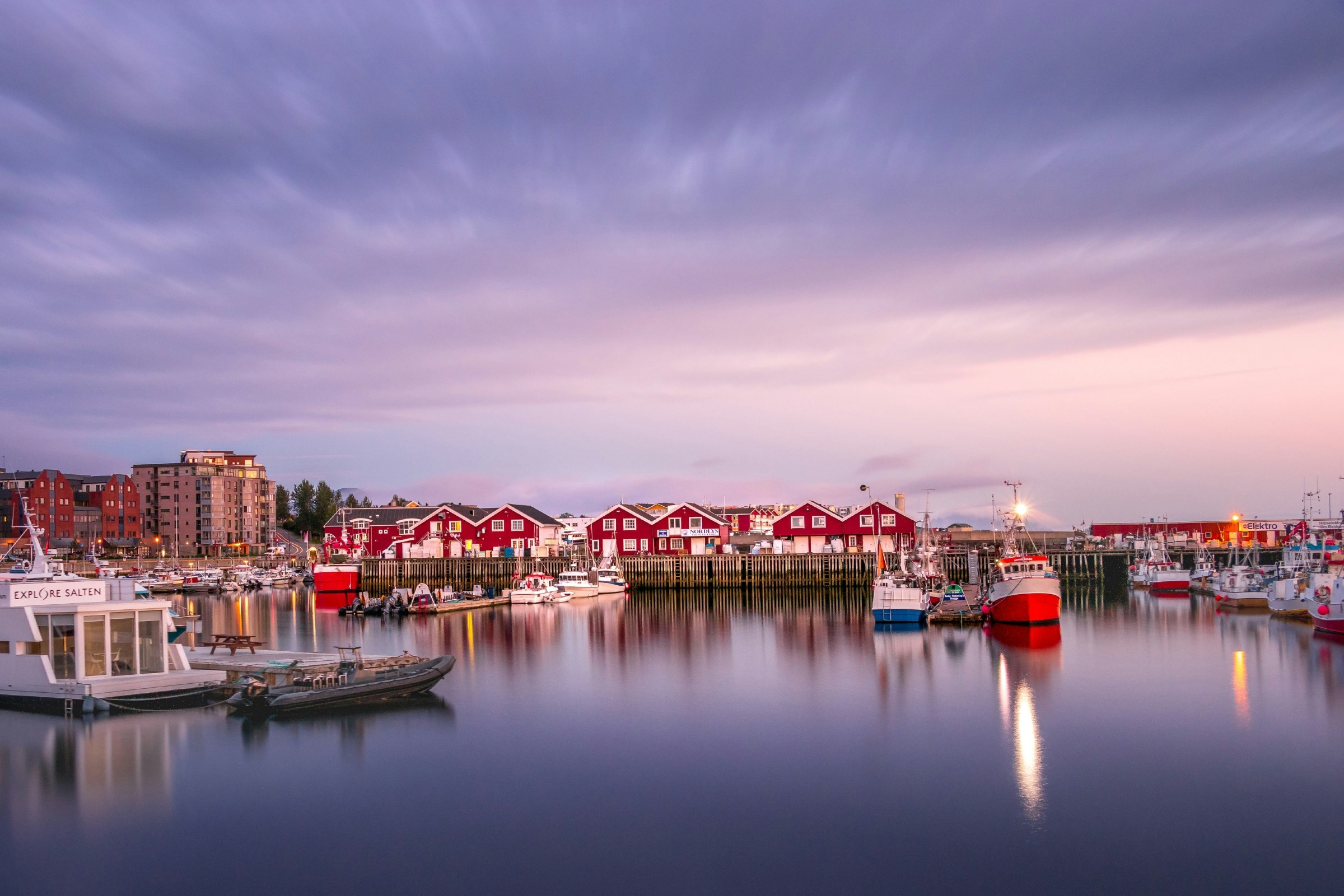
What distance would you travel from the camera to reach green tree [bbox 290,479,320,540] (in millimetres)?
131250

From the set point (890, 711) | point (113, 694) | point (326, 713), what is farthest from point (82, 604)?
point (890, 711)

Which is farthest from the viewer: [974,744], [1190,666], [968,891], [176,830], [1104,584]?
[1104,584]

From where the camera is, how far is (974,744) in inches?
880

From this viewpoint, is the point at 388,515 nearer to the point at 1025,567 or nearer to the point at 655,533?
the point at 655,533

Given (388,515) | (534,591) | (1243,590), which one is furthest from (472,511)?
(1243,590)

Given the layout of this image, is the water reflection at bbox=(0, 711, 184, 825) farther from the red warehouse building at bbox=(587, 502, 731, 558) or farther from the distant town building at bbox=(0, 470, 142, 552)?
the distant town building at bbox=(0, 470, 142, 552)

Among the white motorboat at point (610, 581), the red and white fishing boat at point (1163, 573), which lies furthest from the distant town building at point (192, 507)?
the red and white fishing boat at point (1163, 573)

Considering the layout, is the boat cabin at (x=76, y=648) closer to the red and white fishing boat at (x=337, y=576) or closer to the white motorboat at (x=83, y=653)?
the white motorboat at (x=83, y=653)

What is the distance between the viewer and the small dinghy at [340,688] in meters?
24.3

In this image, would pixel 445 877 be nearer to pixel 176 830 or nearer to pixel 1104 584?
pixel 176 830

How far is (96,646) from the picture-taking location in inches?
944

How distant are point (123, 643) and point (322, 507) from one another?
366ft

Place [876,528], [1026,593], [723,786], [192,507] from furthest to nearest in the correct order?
[192,507]
[876,528]
[1026,593]
[723,786]

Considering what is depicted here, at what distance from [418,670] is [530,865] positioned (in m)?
13.2
